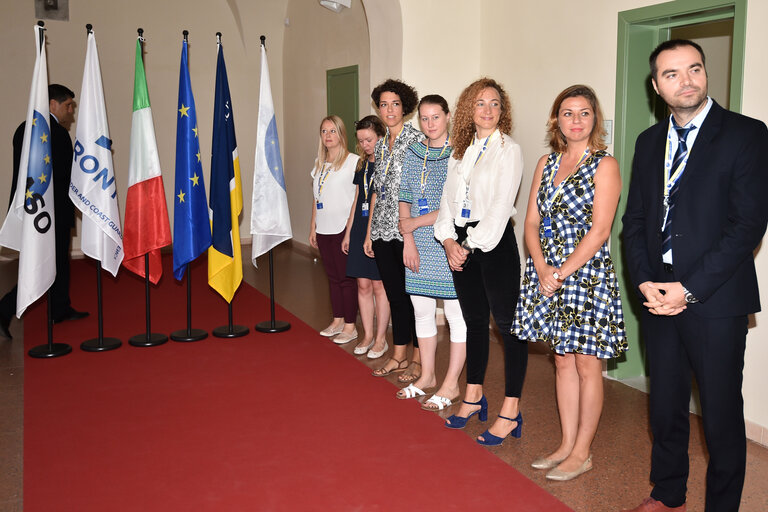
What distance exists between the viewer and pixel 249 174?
35.7 feet

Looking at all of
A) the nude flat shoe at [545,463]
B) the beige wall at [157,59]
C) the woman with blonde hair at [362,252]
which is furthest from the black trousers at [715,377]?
the beige wall at [157,59]

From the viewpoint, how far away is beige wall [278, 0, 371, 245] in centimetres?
788

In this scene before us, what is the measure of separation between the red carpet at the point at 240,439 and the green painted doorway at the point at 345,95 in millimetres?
3477

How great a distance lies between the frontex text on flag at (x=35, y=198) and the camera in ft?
15.1

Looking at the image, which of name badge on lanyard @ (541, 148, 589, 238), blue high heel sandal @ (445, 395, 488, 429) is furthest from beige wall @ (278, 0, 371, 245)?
name badge on lanyard @ (541, 148, 589, 238)

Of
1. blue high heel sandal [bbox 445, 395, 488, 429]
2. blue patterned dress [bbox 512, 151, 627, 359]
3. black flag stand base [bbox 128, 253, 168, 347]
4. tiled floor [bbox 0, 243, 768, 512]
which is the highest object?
blue patterned dress [bbox 512, 151, 627, 359]

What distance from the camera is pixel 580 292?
2.90 metres

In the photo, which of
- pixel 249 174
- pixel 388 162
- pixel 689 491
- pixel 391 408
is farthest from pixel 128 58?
pixel 689 491

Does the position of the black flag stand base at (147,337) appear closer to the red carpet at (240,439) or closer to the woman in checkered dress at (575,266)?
the red carpet at (240,439)

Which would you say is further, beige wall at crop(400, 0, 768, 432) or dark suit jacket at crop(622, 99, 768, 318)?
beige wall at crop(400, 0, 768, 432)

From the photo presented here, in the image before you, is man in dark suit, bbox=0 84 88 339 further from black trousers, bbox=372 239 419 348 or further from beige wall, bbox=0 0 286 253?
beige wall, bbox=0 0 286 253

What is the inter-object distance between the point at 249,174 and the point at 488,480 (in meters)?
8.53

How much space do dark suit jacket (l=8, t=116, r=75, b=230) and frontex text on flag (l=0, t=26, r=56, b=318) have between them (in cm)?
87

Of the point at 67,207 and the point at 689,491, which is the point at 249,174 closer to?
the point at 67,207
